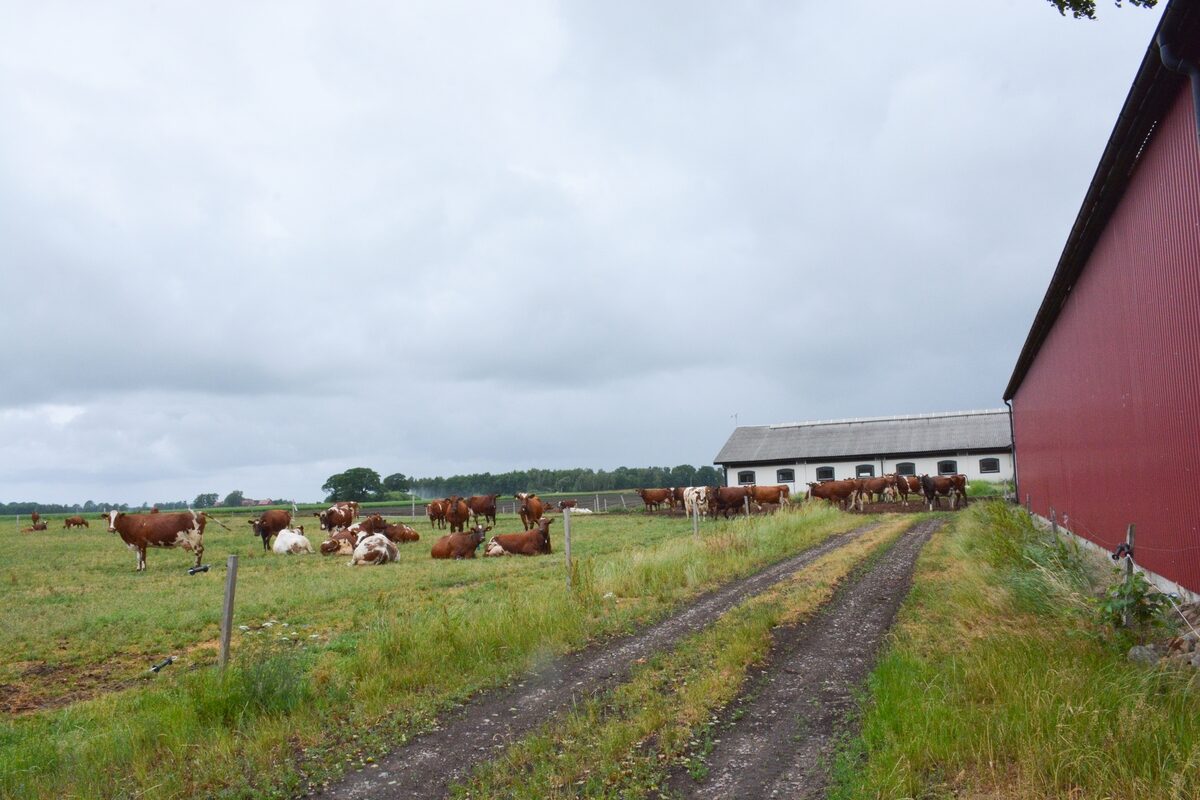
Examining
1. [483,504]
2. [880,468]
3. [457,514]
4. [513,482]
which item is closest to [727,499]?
[483,504]

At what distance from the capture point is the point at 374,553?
19.7m

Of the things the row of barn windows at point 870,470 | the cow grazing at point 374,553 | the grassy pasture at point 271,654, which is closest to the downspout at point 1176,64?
the grassy pasture at point 271,654

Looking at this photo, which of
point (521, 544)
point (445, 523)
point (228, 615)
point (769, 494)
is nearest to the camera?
point (228, 615)

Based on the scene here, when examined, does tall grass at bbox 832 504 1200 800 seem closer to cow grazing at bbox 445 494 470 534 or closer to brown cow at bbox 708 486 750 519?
cow grazing at bbox 445 494 470 534

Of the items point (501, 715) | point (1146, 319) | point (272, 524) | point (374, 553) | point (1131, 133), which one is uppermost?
point (1131, 133)

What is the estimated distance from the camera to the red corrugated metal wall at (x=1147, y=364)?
7.64 meters

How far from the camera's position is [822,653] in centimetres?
807

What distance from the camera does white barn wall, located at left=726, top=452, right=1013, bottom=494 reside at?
4638 centimetres

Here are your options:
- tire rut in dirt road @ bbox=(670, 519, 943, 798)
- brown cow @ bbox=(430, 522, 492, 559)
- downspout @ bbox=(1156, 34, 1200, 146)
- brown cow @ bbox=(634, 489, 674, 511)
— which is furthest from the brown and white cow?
brown cow @ bbox=(634, 489, 674, 511)

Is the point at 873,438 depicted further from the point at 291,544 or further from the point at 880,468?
the point at 291,544

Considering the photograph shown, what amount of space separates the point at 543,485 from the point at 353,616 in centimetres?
10297

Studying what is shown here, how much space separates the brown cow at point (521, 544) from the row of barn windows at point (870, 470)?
96.7 ft

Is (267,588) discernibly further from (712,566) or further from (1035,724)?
(1035,724)

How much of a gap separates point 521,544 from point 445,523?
1920 cm
